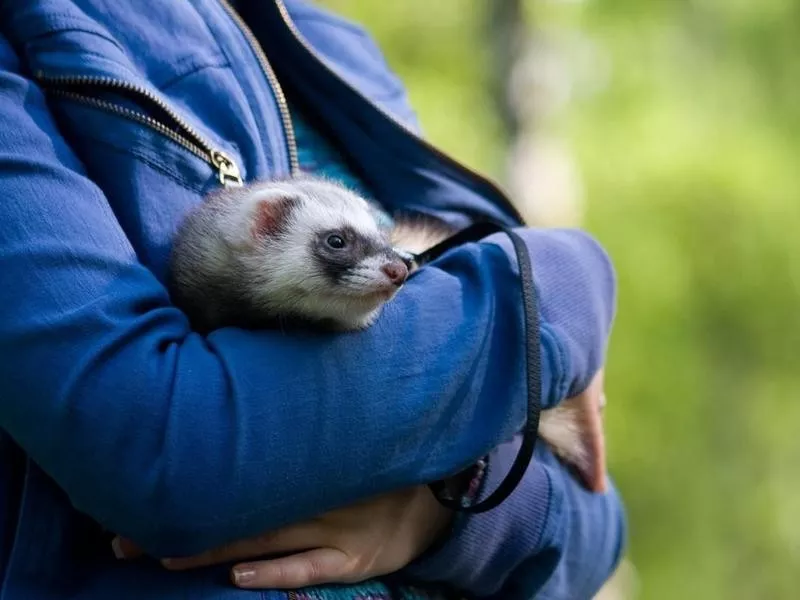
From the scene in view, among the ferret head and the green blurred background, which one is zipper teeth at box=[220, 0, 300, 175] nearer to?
the ferret head

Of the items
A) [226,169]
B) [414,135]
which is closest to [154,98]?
[226,169]

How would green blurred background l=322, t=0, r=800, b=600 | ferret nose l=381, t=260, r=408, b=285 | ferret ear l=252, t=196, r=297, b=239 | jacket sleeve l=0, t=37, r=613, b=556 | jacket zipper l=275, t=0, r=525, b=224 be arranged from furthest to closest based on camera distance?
green blurred background l=322, t=0, r=800, b=600, jacket zipper l=275, t=0, r=525, b=224, ferret ear l=252, t=196, r=297, b=239, ferret nose l=381, t=260, r=408, b=285, jacket sleeve l=0, t=37, r=613, b=556

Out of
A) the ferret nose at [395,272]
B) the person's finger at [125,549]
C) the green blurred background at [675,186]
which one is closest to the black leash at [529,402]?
the ferret nose at [395,272]

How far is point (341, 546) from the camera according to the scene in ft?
3.92

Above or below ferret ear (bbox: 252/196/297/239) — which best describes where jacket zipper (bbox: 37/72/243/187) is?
above

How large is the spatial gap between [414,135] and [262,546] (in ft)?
2.11

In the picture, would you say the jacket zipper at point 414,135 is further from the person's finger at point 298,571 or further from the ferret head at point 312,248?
the person's finger at point 298,571

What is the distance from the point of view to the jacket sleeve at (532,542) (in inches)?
51.1

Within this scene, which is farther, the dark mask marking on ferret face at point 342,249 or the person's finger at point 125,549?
the dark mask marking on ferret face at point 342,249

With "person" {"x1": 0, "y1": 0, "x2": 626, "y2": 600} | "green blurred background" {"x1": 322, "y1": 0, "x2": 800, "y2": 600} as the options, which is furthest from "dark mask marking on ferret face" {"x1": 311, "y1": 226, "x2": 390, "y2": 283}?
"green blurred background" {"x1": 322, "y1": 0, "x2": 800, "y2": 600}

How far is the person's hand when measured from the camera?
114 centimetres

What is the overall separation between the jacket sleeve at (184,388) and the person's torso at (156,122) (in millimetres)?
50

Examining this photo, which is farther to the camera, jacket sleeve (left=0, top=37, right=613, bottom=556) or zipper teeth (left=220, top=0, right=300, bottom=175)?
zipper teeth (left=220, top=0, right=300, bottom=175)

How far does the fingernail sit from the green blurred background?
4736 mm
